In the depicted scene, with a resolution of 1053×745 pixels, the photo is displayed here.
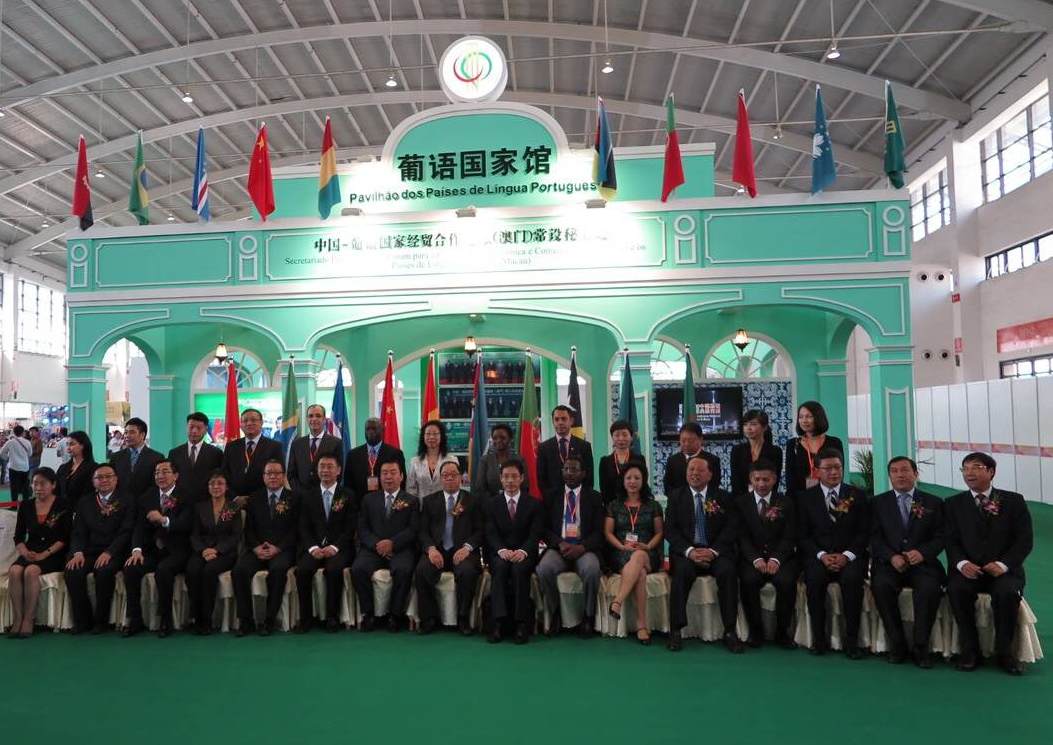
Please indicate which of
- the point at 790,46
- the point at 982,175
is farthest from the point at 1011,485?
the point at 790,46

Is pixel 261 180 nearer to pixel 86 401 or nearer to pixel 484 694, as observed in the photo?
pixel 86 401

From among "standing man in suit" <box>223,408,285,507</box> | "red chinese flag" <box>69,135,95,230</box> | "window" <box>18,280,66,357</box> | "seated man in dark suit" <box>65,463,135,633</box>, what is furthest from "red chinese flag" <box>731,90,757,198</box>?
"window" <box>18,280,66,357</box>

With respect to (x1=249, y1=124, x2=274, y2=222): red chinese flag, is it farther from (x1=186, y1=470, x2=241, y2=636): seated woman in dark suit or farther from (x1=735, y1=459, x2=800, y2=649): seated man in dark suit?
(x1=735, y1=459, x2=800, y2=649): seated man in dark suit

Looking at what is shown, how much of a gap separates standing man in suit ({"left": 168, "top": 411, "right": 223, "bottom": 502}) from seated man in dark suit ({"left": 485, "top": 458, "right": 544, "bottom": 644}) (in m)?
2.04

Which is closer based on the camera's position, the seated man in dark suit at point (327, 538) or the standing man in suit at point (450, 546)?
the standing man in suit at point (450, 546)

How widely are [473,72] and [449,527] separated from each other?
18.0ft

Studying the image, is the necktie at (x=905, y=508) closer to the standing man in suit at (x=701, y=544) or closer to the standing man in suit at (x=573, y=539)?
the standing man in suit at (x=701, y=544)

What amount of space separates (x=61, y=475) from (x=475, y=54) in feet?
Answer: 19.3

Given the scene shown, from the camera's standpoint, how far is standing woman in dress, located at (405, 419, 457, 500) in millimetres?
5695

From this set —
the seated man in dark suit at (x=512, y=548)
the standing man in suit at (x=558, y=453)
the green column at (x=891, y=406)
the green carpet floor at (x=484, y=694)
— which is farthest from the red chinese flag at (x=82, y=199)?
the green column at (x=891, y=406)

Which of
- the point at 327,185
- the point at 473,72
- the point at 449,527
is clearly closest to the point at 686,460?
the point at 449,527

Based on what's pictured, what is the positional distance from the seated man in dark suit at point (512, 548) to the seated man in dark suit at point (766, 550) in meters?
1.30

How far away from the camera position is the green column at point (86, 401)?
28.3 ft

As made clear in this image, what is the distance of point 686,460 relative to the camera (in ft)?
17.5
